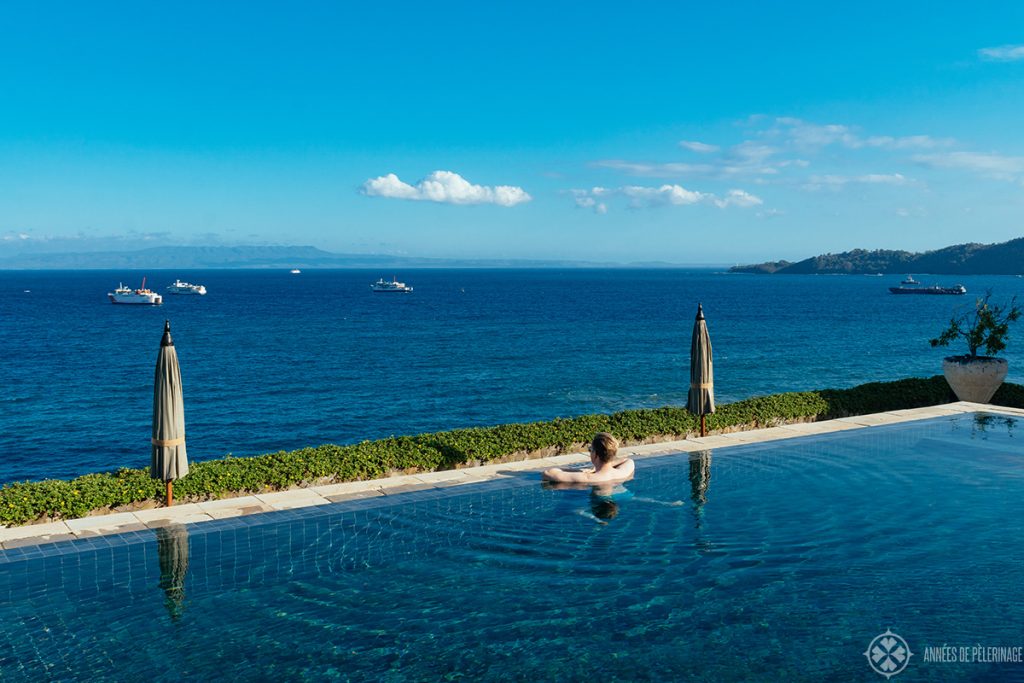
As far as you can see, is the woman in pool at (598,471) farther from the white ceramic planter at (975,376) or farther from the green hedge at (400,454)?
the white ceramic planter at (975,376)

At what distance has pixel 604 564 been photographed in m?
9.38

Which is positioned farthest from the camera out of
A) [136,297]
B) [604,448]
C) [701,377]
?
[136,297]

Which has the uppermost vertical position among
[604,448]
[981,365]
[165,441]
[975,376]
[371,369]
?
[981,365]

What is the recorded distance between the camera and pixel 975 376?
20.1 metres

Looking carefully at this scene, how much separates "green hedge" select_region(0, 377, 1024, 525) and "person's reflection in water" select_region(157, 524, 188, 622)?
1.33 m

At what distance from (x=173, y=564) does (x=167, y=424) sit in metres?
2.16

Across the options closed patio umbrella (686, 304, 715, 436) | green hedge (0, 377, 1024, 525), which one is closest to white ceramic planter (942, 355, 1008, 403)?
green hedge (0, 377, 1024, 525)

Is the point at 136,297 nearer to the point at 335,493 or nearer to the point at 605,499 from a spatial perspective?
the point at 335,493

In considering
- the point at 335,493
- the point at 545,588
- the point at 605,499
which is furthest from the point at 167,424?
the point at 605,499

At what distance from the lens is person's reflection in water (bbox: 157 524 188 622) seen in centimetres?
824

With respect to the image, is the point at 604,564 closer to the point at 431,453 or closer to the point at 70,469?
the point at 431,453

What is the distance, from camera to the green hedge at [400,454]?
11.0 meters

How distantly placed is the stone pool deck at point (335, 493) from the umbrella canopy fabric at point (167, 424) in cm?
66

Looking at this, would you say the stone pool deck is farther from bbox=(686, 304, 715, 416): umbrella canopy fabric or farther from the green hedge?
bbox=(686, 304, 715, 416): umbrella canopy fabric
